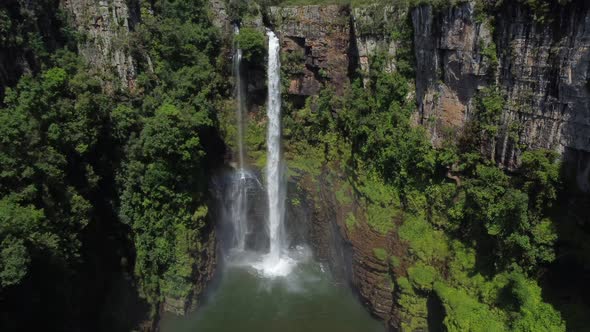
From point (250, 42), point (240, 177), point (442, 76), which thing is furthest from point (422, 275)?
point (250, 42)

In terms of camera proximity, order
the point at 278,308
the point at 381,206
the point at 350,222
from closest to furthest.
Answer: the point at 381,206 → the point at 278,308 → the point at 350,222

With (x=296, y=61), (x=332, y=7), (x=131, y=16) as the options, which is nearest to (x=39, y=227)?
(x=131, y=16)

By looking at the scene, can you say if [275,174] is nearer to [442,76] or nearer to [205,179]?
[205,179]

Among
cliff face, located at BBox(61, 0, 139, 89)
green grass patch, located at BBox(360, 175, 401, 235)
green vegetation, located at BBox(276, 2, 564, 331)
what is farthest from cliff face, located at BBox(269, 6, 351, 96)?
cliff face, located at BBox(61, 0, 139, 89)

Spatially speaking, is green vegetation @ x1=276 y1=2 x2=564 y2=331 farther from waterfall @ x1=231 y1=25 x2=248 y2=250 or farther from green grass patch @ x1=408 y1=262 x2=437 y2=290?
waterfall @ x1=231 y1=25 x2=248 y2=250

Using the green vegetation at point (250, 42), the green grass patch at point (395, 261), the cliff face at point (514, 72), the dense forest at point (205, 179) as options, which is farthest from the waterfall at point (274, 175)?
the cliff face at point (514, 72)

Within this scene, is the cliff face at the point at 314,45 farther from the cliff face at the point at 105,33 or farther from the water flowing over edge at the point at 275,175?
the cliff face at the point at 105,33

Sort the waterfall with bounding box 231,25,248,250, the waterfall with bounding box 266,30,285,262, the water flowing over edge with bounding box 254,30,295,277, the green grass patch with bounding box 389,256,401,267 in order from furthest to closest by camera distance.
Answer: the waterfall with bounding box 231,25,248,250, the waterfall with bounding box 266,30,285,262, the water flowing over edge with bounding box 254,30,295,277, the green grass patch with bounding box 389,256,401,267
